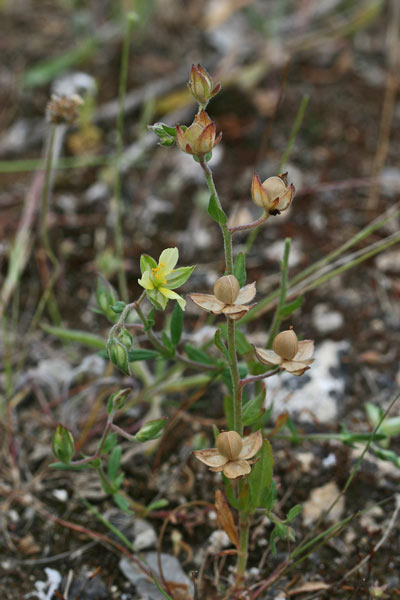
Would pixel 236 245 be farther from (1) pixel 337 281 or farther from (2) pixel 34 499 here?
(2) pixel 34 499

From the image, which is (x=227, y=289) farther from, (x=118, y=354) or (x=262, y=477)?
(x=262, y=477)

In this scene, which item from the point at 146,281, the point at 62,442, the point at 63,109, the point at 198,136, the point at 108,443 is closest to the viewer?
the point at 198,136

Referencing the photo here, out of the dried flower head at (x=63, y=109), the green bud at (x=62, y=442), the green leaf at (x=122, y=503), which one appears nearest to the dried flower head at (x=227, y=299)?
the green bud at (x=62, y=442)

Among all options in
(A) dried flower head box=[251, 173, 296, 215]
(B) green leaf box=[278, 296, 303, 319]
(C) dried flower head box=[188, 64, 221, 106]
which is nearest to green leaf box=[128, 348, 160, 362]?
(B) green leaf box=[278, 296, 303, 319]

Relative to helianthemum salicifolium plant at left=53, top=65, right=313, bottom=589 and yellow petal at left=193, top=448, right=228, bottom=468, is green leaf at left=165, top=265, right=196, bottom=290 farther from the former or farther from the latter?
yellow petal at left=193, top=448, right=228, bottom=468

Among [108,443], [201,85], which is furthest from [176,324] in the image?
[201,85]

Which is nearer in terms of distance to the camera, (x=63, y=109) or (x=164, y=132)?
(x=164, y=132)
